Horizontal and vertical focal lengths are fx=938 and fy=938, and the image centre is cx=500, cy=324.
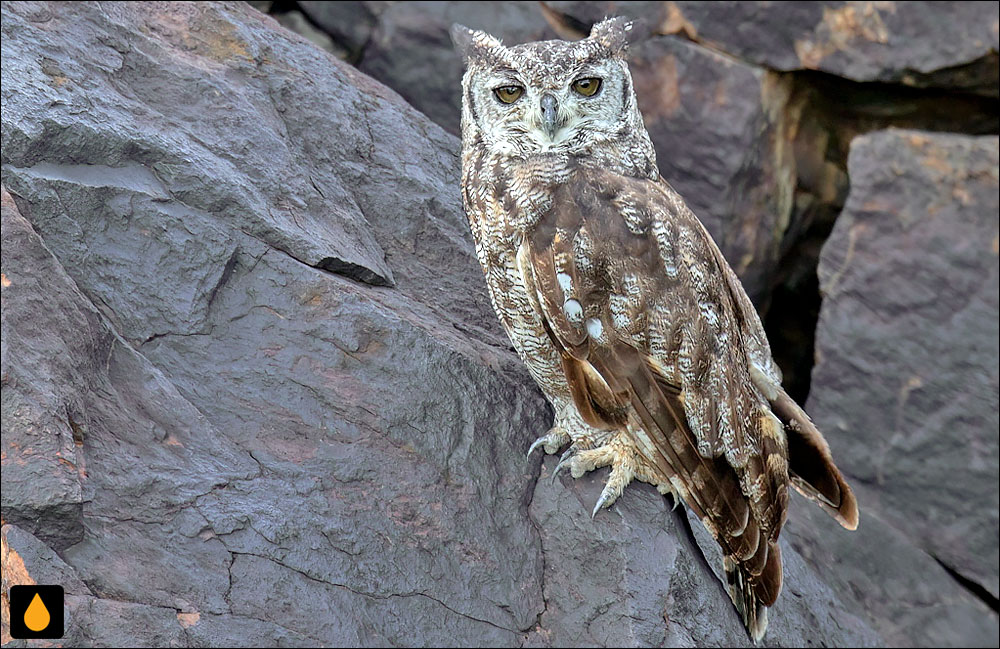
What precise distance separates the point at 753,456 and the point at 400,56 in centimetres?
267

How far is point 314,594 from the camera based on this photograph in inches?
79.8

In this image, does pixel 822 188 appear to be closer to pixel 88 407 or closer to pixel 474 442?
pixel 474 442

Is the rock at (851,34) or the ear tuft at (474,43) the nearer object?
the ear tuft at (474,43)

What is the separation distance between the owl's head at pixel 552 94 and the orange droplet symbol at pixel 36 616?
1.47 meters

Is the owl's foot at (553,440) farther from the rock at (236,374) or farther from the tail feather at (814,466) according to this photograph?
the tail feather at (814,466)

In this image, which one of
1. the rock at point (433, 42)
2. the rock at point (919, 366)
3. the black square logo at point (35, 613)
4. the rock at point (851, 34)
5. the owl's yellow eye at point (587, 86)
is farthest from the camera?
the rock at point (433, 42)

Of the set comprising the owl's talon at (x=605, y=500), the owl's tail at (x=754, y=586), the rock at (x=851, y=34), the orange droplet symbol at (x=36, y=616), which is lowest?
the orange droplet symbol at (x=36, y=616)

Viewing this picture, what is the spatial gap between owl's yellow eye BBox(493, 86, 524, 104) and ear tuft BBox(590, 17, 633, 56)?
0.25 m

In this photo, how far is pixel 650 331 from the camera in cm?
228

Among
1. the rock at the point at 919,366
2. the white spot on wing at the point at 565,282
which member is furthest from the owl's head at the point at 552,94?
the rock at the point at 919,366

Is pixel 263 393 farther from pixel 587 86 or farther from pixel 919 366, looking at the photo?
pixel 919 366

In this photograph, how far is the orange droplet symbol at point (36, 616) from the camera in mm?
1744

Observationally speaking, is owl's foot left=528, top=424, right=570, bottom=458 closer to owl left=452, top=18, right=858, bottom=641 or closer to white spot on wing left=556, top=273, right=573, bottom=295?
owl left=452, top=18, right=858, bottom=641

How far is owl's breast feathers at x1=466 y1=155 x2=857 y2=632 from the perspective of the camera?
2275 mm
